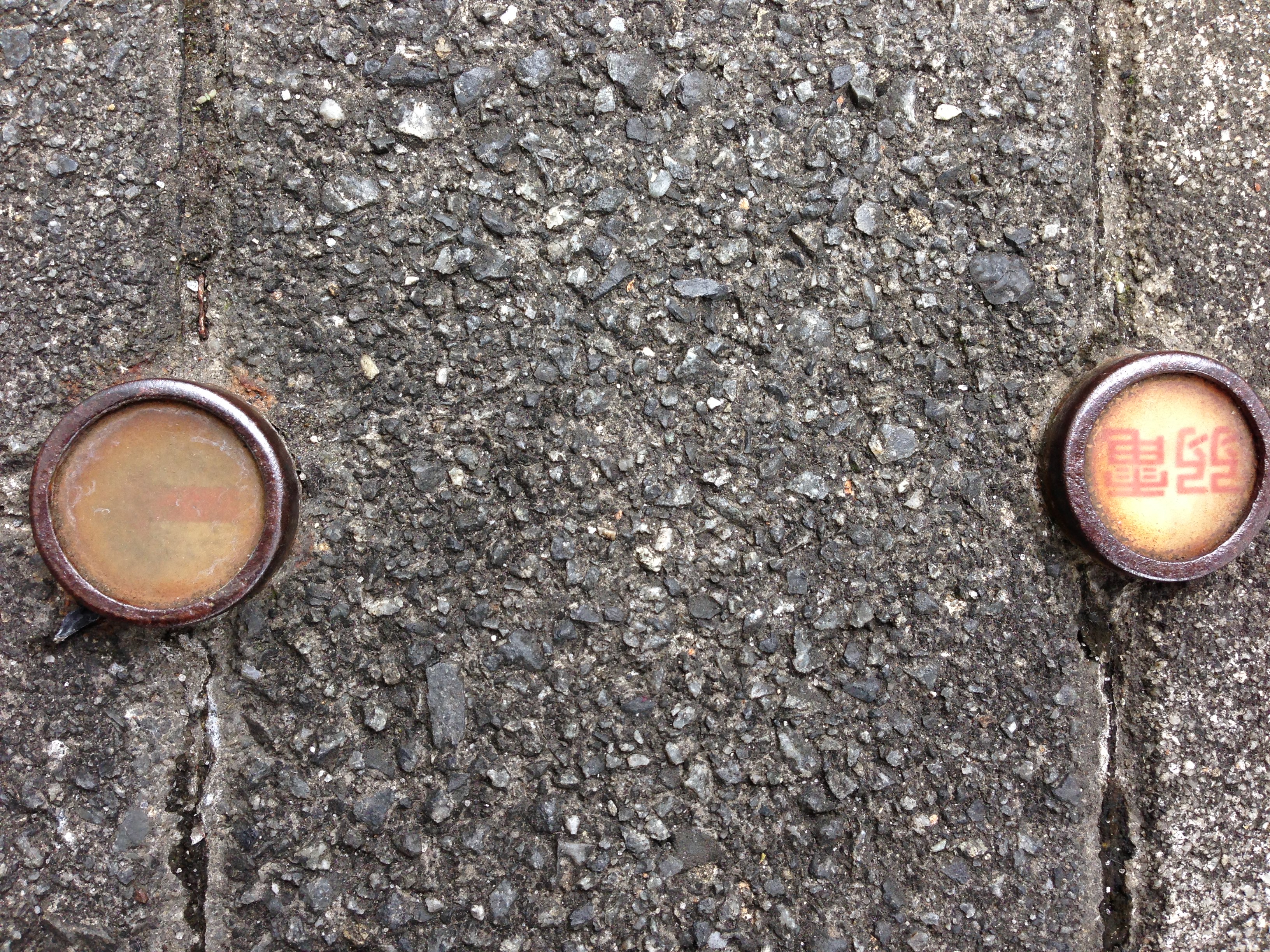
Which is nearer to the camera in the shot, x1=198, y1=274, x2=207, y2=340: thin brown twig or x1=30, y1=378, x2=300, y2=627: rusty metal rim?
x1=30, y1=378, x2=300, y2=627: rusty metal rim

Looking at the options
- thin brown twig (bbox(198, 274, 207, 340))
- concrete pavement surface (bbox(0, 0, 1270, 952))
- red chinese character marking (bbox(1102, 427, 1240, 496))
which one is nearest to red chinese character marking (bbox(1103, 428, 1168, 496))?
red chinese character marking (bbox(1102, 427, 1240, 496))

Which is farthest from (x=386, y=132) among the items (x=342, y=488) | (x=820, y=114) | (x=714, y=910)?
(x=714, y=910)

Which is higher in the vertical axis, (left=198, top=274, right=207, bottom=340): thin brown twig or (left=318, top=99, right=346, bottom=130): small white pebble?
(left=318, top=99, right=346, bottom=130): small white pebble

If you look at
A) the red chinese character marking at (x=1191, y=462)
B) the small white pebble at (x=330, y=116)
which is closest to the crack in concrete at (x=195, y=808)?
the small white pebble at (x=330, y=116)

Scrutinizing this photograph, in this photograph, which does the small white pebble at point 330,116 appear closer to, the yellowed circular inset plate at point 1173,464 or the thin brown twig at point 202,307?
the thin brown twig at point 202,307

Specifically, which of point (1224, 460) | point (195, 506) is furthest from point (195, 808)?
point (1224, 460)

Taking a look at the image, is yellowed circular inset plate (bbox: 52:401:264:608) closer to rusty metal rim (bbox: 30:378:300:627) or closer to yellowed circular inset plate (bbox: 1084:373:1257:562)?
rusty metal rim (bbox: 30:378:300:627)
